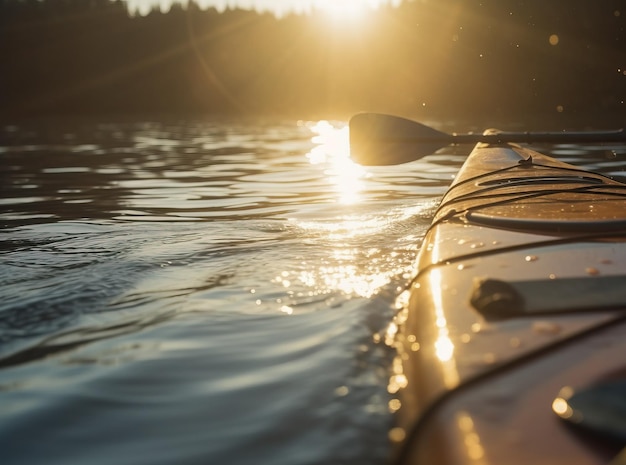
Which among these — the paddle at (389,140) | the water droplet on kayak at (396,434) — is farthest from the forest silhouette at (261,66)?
the water droplet on kayak at (396,434)

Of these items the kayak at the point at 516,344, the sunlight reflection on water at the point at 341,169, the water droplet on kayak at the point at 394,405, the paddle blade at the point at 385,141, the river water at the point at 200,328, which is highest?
the paddle blade at the point at 385,141

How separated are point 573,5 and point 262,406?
15.6 meters

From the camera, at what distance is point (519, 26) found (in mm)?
24344

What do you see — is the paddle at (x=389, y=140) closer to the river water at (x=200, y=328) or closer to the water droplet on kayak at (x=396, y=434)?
the river water at (x=200, y=328)

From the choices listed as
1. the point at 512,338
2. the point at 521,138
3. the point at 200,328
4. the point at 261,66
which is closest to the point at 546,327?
the point at 512,338

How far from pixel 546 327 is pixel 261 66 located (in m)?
49.1

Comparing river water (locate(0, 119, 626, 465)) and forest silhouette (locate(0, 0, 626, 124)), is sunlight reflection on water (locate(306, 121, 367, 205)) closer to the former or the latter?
river water (locate(0, 119, 626, 465))

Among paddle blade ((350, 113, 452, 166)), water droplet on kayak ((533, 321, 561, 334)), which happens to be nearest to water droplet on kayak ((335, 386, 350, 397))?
water droplet on kayak ((533, 321, 561, 334))

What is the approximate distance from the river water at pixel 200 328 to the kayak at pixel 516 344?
217 millimetres

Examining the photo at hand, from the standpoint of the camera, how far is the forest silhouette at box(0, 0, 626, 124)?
104ft

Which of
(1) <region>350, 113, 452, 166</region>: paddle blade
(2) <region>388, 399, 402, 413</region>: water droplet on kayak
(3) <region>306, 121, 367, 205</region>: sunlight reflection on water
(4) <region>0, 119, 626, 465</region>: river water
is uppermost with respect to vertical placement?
(1) <region>350, 113, 452, 166</region>: paddle blade

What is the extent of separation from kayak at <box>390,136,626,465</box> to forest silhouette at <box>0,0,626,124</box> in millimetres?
27234

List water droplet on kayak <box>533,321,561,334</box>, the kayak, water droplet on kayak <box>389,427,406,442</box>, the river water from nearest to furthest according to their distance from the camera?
the kayak, water droplet on kayak <box>389,427,406,442</box>, water droplet on kayak <box>533,321,561,334</box>, the river water

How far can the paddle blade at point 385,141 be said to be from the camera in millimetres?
5223
